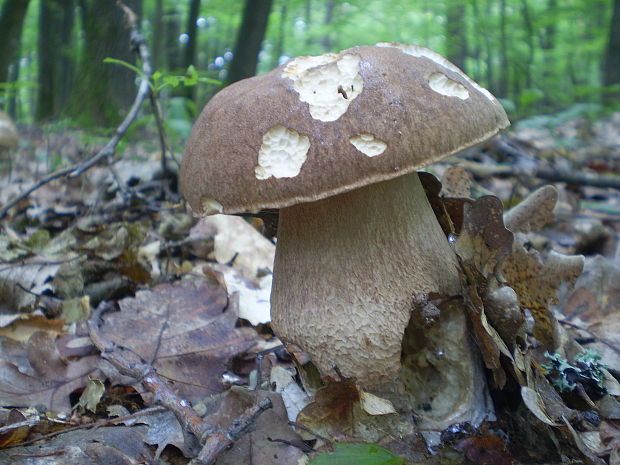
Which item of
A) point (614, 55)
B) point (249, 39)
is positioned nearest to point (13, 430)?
point (249, 39)

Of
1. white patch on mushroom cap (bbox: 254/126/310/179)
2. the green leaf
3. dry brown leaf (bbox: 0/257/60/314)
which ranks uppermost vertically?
white patch on mushroom cap (bbox: 254/126/310/179)

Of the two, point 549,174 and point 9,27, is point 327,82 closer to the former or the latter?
point 549,174

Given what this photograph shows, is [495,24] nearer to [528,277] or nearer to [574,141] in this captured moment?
[574,141]

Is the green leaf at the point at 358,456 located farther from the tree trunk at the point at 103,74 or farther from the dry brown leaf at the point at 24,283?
the tree trunk at the point at 103,74

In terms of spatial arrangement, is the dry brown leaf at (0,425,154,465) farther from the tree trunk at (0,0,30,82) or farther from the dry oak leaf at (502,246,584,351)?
the tree trunk at (0,0,30,82)

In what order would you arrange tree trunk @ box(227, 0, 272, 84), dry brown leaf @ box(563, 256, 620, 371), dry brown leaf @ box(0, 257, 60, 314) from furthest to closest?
1. tree trunk @ box(227, 0, 272, 84)
2. dry brown leaf @ box(0, 257, 60, 314)
3. dry brown leaf @ box(563, 256, 620, 371)

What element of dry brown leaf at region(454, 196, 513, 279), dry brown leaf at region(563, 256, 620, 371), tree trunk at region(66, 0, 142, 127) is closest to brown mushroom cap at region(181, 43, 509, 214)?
dry brown leaf at region(454, 196, 513, 279)

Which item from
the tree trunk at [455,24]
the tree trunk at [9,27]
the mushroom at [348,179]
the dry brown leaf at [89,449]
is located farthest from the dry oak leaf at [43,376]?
the tree trunk at [455,24]

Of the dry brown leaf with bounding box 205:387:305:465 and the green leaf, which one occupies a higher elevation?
the green leaf
